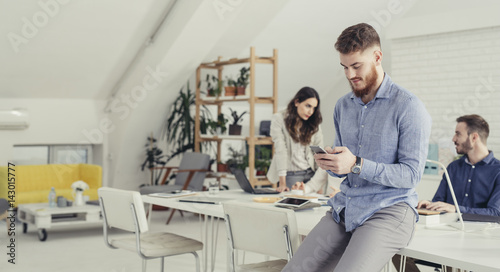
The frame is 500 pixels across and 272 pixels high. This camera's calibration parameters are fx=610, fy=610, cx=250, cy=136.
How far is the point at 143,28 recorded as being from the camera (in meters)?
7.41

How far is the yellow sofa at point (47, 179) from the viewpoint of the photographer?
733 centimetres

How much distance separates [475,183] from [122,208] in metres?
2.20

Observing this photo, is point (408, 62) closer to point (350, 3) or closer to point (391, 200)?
point (350, 3)

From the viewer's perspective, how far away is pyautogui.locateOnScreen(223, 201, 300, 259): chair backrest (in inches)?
108

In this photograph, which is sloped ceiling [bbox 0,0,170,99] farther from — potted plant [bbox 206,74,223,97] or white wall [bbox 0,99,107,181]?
potted plant [bbox 206,74,223,97]

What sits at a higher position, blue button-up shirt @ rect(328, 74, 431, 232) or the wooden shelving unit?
the wooden shelving unit

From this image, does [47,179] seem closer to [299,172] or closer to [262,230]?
[299,172]

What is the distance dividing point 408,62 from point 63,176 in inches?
180

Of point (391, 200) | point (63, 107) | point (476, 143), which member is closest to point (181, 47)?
point (63, 107)

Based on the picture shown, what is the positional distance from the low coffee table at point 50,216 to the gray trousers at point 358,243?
4.75 meters
